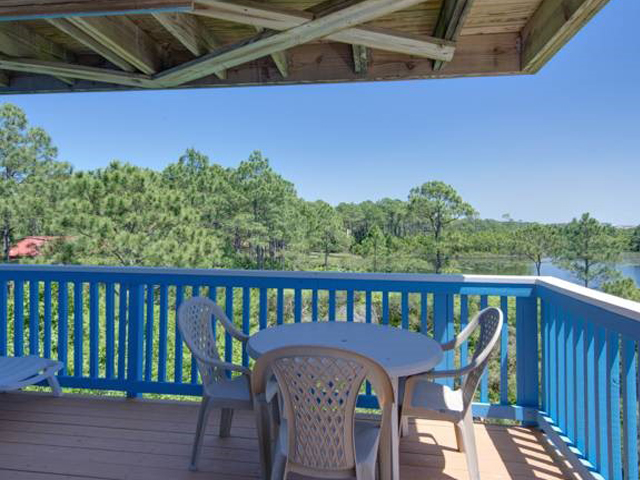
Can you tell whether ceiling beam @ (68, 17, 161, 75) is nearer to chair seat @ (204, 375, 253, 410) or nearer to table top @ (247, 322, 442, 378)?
table top @ (247, 322, 442, 378)

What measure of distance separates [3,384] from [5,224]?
46.8 ft

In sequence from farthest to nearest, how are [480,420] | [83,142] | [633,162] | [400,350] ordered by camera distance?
[633,162]
[83,142]
[480,420]
[400,350]

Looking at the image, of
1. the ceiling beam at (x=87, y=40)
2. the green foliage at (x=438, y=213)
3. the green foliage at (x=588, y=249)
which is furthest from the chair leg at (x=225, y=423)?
the green foliage at (x=588, y=249)

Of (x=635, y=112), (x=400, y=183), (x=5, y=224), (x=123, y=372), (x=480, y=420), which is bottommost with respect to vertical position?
(x=480, y=420)

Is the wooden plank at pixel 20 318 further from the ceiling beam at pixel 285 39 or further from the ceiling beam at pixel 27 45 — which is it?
the ceiling beam at pixel 285 39

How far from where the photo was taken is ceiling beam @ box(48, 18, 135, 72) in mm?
2123

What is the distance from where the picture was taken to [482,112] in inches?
1216

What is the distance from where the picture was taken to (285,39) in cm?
216

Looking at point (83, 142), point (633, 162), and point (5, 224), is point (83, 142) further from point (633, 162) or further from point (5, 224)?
point (633, 162)

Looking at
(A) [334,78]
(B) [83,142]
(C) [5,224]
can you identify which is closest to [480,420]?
(A) [334,78]

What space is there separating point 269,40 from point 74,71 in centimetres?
124

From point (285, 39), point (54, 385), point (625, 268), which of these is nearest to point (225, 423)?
point (54, 385)

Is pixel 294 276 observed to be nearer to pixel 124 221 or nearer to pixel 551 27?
pixel 551 27

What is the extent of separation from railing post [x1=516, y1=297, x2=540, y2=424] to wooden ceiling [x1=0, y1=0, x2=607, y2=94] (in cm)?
150
